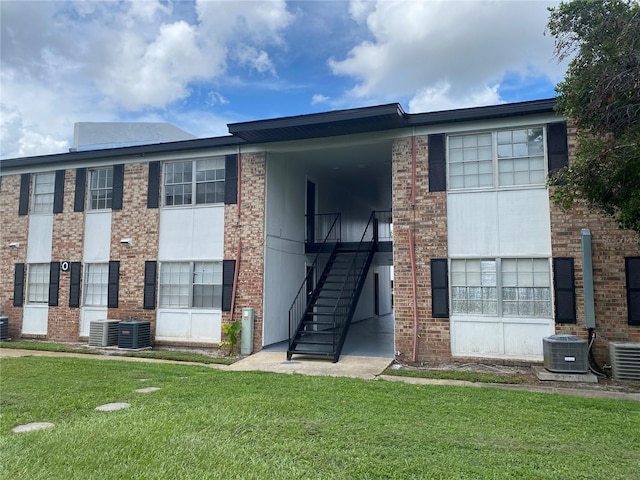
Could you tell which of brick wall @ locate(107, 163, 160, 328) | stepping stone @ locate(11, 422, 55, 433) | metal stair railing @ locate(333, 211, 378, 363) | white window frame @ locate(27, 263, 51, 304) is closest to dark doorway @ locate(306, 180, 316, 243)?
metal stair railing @ locate(333, 211, 378, 363)

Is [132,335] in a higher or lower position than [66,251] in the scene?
lower

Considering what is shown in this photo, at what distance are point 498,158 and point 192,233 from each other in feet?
23.8

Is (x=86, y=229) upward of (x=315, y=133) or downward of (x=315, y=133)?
downward

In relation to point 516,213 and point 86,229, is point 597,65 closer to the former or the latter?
point 516,213

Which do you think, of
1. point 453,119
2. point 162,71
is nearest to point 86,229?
point 162,71

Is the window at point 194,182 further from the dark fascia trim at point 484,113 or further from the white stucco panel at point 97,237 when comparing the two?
the dark fascia trim at point 484,113

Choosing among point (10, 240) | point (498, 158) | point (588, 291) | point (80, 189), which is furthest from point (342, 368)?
point (10, 240)

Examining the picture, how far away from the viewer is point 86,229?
12.9m

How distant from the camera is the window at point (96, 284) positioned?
494 inches

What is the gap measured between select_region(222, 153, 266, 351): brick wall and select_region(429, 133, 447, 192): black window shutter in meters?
3.93

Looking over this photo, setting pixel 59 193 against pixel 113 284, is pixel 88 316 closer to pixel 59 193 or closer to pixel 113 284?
pixel 113 284

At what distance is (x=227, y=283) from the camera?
11359 mm

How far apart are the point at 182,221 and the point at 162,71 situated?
5.03 m

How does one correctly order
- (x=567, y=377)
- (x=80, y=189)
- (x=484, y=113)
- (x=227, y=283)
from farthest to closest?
(x=80, y=189) < (x=227, y=283) < (x=484, y=113) < (x=567, y=377)
